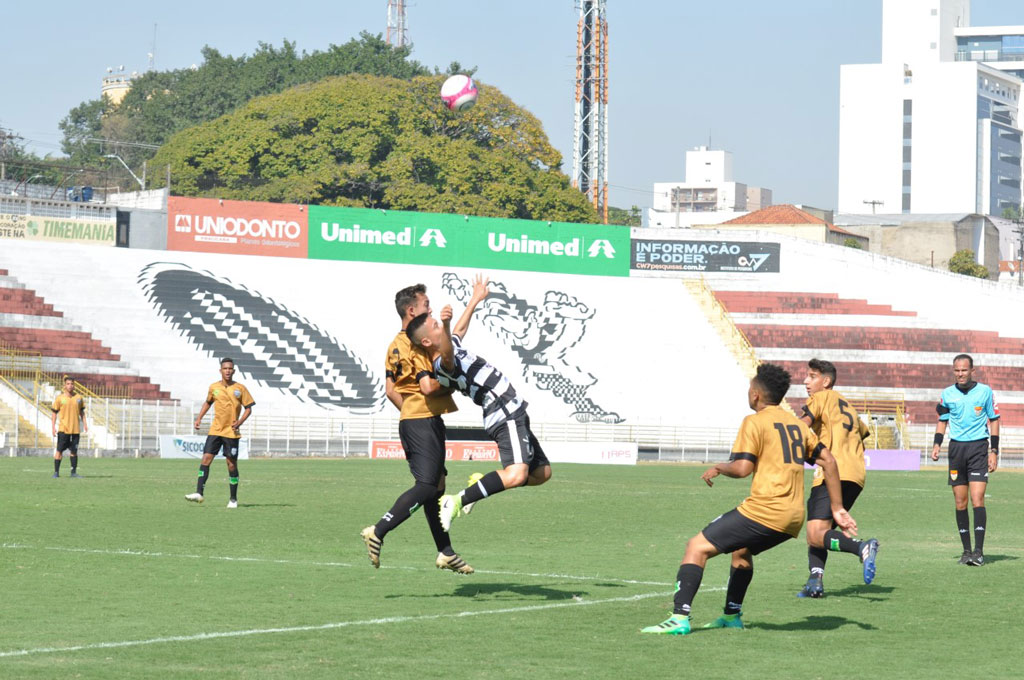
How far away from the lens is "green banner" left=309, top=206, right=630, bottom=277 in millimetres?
57094

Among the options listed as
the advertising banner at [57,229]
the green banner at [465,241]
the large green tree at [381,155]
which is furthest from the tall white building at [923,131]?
the advertising banner at [57,229]

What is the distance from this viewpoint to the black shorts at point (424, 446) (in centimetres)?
1141

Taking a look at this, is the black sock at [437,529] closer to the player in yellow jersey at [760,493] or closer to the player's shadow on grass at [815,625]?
the player in yellow jersey at [760,493]

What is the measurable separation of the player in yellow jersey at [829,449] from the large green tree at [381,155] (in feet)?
185

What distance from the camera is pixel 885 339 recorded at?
59969mm

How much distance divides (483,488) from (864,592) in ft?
12.0

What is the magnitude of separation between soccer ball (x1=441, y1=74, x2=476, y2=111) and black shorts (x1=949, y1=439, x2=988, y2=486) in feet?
145

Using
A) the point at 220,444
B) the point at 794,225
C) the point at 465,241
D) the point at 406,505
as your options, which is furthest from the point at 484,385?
the point at 794,225

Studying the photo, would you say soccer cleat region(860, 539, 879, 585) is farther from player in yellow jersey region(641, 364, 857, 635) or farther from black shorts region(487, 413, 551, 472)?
black shorts region(487, 413, 551, 472)

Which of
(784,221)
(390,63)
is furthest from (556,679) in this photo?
(390,63)

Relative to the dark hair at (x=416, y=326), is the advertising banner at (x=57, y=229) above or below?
above

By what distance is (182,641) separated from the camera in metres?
8.88

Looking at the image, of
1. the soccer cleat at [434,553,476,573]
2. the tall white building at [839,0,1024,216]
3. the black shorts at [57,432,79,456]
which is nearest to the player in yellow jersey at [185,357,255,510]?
the black shorts at [57,432,79,456]

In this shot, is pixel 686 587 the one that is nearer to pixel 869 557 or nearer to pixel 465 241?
pixel 869 557
